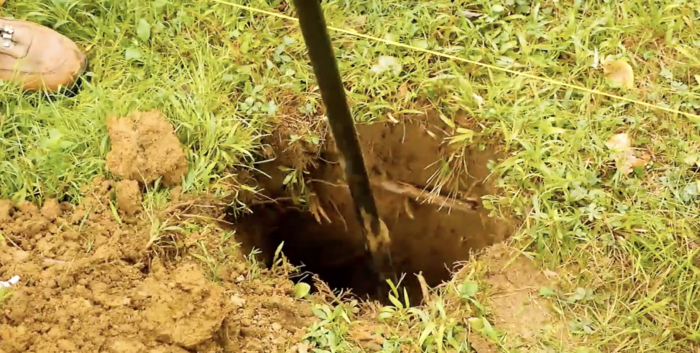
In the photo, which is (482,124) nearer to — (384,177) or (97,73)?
(384,177)

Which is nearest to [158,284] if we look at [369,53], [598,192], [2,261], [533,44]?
[2,261]

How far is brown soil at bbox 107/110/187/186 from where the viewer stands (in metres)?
2.03

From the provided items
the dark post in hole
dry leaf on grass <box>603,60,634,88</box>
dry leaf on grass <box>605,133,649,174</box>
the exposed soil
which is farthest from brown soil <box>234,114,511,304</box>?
dry leaf on grass <box>603,60,634,88</box>

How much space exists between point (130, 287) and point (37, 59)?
2.82 ft

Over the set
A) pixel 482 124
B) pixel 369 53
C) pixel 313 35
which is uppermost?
pixel 313 35

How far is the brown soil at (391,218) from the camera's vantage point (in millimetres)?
2271

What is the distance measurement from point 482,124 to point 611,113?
15.8 inches

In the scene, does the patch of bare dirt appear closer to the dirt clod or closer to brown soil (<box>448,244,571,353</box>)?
brown soil (<box>448,244,571,353</box>)

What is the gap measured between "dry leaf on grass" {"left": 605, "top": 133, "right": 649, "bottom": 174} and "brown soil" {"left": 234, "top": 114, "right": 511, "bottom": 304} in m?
0.37

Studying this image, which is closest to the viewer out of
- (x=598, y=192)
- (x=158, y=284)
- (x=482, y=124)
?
(x=158, y=284)

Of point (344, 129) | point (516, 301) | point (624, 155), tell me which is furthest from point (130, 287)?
point (624, 155)

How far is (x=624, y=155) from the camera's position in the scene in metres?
2.14

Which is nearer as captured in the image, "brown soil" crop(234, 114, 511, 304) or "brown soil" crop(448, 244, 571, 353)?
"brown soil" crop(448, 244, 571, 353)

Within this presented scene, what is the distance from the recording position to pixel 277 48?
7.84 feet
